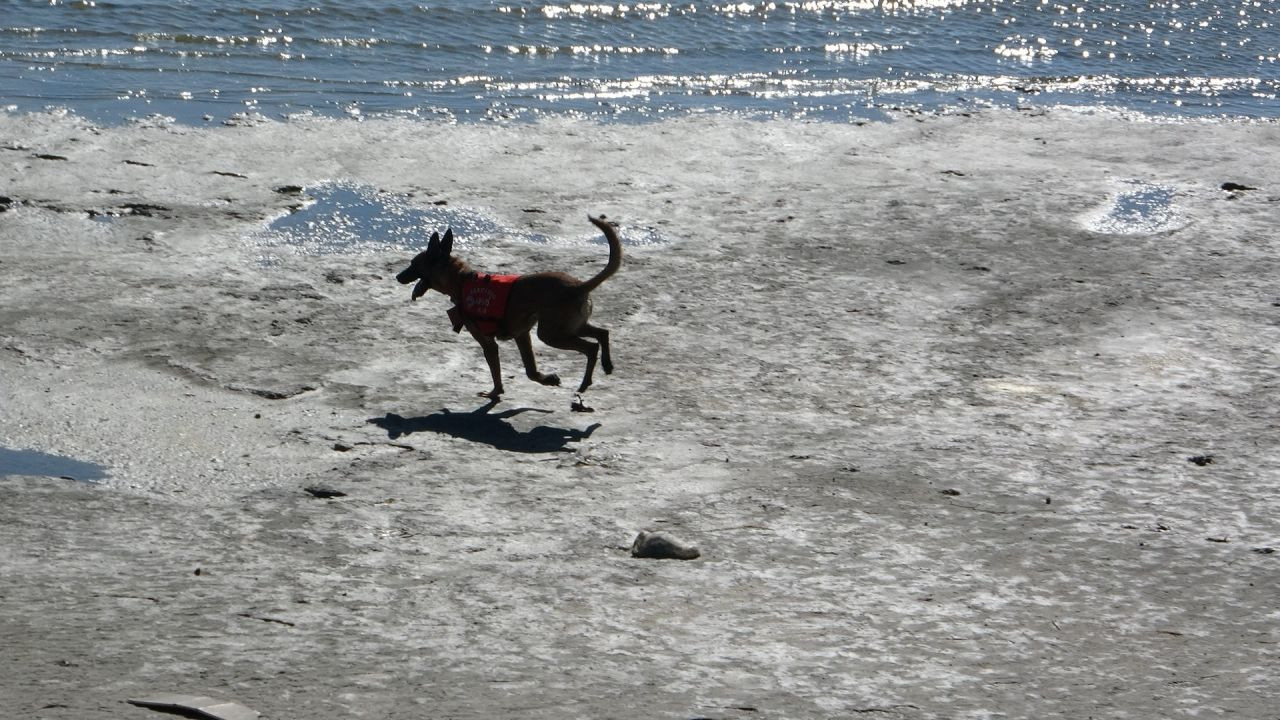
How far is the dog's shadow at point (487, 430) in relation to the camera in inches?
290

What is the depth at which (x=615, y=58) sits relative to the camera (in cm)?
1703

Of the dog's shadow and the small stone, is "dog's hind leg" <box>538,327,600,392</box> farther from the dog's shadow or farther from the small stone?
the small stone

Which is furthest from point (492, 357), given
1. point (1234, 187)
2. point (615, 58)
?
point (615, 58)

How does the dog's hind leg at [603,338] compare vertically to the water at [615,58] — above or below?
below

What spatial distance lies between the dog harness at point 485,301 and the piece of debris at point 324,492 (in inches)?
58.8

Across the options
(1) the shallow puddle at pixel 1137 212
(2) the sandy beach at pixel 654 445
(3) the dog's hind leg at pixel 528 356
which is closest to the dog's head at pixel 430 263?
(2) the sandy beach at pixel 654 445

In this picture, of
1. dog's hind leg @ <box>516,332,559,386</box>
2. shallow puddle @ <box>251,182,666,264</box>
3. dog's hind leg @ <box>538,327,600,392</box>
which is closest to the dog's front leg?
dog's hind leg @ <box>516,332,559,386</box>

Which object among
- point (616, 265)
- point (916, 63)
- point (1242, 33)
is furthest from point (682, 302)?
point (1242, 33)

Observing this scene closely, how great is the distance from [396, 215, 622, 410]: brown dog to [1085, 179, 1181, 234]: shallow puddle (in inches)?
181

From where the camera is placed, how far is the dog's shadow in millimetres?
7359

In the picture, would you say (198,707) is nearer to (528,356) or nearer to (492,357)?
(492,357)

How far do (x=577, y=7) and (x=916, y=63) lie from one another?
13.7 feet

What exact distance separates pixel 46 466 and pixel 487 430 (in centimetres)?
194

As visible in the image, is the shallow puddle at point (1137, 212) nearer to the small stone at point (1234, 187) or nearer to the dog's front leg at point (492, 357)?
the small stone at point (1234, 187)
